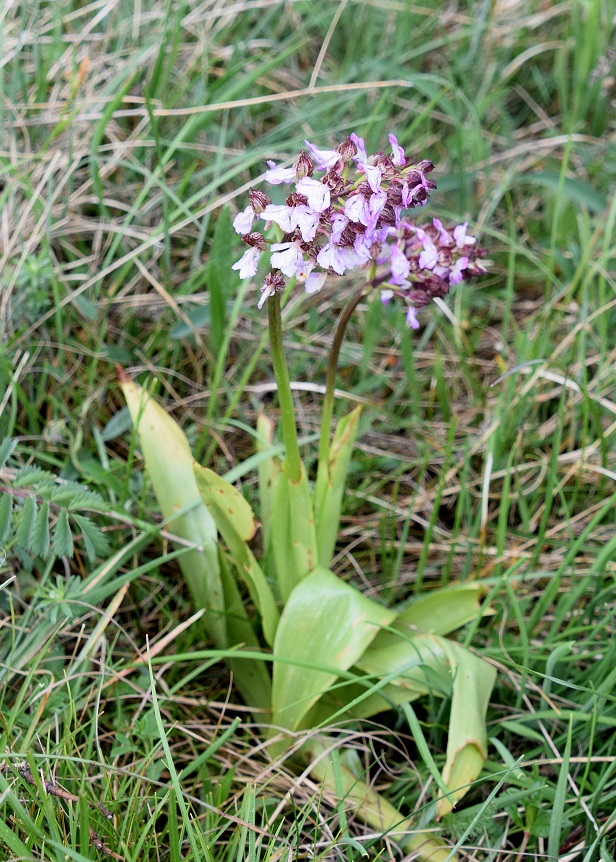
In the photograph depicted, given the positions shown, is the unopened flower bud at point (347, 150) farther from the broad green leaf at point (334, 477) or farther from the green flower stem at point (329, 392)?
the broad green leaf at point (334, 477)

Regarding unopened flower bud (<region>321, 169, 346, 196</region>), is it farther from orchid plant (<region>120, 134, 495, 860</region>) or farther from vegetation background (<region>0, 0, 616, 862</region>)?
vegetation background (<region>0, 0, 616, 862</region>)

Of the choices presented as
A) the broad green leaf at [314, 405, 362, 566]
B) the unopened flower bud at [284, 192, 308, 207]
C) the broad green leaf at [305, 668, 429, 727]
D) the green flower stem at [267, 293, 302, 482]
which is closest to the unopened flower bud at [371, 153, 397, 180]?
A: the unopened flower bud at [284, 192, 308, 207]

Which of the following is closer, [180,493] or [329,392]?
[329,392]

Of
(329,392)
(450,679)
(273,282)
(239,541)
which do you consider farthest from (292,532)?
(273,282)

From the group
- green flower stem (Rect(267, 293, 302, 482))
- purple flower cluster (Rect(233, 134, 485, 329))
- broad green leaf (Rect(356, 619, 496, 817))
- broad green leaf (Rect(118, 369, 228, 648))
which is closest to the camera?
purple flower cluster (Rect(233, 134, 485, 329))

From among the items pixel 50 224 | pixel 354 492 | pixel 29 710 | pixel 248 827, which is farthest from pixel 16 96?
pixel 248 827

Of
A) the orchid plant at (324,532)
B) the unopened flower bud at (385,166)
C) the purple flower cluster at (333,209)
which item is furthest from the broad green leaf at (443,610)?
the unopened flower bud at (385,166)

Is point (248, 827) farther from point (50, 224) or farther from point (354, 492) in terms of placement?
point (50, 224)

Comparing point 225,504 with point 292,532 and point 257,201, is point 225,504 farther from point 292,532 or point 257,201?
point 257,201
